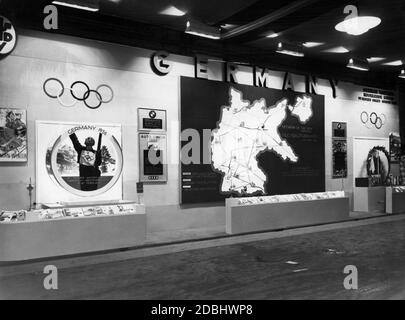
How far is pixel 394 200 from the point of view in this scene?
1115cm

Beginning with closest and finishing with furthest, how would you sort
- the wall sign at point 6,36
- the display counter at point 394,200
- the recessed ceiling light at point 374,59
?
1. the wall sign at point 6,36
2. the recessed ceiling light at point 374,59
3. the display counter at point 394,200

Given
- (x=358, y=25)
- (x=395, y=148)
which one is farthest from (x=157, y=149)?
(x=395, y=148)

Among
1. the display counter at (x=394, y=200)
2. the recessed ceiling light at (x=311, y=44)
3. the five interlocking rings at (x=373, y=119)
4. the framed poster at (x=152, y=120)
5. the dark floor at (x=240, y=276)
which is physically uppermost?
the recessed ceiling light at (x=311, y=44)

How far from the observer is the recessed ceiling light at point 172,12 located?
702 cm

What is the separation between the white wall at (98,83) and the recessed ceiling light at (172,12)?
3.26ft

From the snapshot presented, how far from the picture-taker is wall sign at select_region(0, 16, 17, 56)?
643 cm

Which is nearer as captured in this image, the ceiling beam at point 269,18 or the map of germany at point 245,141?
the ceiling beam at point 269,18

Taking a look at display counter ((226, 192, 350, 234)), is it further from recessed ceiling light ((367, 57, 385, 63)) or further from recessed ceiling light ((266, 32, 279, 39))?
recessed ceiling light ((367, 57, 385, 63))

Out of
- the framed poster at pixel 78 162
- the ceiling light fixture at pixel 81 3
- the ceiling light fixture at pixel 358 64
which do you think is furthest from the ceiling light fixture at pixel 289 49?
the ceiling light fixture at pixel 81 3

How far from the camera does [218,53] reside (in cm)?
879

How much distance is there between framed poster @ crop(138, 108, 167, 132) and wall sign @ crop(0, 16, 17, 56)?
99.7 inches

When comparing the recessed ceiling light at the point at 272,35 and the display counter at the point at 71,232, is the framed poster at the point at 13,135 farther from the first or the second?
the recessed ceiling light at the point at 272,35

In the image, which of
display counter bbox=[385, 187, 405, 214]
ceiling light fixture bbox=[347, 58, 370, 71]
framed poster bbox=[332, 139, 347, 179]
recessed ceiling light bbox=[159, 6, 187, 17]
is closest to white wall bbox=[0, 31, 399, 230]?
recessed ceiling light bbox=[159, 6, 187, 17]

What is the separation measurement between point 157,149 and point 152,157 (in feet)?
0.67
